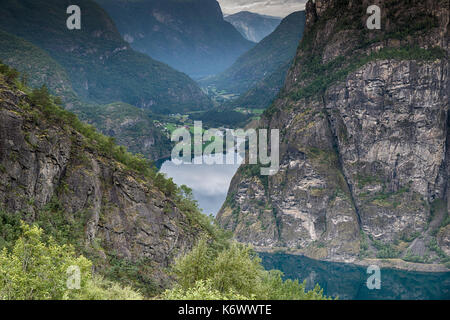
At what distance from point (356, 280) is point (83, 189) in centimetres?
8679

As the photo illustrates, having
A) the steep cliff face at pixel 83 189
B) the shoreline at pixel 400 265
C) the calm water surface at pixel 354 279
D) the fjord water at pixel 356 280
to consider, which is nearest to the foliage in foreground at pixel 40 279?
the steep cliff face at pixel 83 189

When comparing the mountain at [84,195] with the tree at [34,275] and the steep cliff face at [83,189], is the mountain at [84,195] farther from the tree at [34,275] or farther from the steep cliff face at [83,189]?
the tree at [34,275]

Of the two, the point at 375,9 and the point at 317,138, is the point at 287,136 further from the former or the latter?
the point at 375,9

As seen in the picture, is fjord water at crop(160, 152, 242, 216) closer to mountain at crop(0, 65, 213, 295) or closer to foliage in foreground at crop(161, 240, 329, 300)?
mountain at crop(0, 65, 213, 295)

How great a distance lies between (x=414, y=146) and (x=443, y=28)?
36.5 m

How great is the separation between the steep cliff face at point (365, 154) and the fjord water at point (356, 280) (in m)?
5.85

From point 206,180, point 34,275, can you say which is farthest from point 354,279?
point 34,275

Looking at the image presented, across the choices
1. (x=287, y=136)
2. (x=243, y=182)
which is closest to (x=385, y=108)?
(x=287, y=136)

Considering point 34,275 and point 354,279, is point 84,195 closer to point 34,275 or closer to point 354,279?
point 34,275

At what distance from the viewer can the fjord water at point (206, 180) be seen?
147137mm

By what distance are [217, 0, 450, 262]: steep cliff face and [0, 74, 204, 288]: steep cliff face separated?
8240 centimetres

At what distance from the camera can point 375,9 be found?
132875mm

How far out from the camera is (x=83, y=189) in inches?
1655

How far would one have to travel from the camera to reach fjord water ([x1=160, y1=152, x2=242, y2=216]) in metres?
147
